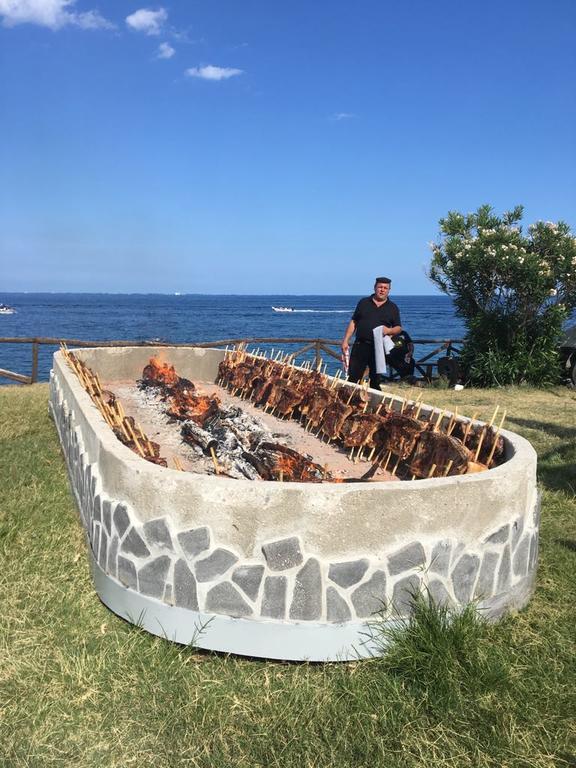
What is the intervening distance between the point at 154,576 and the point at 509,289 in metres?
11.8

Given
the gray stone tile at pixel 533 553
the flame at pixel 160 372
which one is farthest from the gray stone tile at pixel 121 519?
the flame at pixel 160 372

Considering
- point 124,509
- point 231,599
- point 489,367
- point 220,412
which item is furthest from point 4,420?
point 489,367

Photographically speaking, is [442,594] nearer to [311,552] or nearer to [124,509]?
[311,552]

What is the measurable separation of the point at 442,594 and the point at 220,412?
3.91 meters

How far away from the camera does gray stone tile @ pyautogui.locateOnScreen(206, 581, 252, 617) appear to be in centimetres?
296

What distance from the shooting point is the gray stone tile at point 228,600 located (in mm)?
2965

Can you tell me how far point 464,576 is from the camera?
3.16 m

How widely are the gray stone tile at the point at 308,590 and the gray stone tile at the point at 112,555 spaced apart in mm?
1002

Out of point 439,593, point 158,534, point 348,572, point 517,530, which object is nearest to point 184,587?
point 158,534

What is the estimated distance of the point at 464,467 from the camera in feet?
13.3

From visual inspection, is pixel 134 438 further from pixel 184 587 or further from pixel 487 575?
pixel 487 575

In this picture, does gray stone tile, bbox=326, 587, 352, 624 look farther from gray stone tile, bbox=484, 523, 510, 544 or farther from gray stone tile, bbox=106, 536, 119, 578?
gray stone tile, bbox=106, 536, 119, 578

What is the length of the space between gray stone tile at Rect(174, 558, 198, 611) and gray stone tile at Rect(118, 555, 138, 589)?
273 mm

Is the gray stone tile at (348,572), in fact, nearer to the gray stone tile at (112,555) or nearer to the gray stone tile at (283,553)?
the gray stone tile at (283,553)
